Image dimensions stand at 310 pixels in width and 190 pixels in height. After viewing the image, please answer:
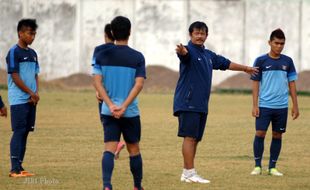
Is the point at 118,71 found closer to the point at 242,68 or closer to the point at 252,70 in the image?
the point at 242,68

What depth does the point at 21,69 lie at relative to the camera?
44.0 feet

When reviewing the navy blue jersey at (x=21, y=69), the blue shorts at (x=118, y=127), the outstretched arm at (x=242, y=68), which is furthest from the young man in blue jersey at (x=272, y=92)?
the blue shorts at (x=118, y=127)

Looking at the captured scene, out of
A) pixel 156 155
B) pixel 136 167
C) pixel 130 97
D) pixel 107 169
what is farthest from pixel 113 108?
pixel 156 155

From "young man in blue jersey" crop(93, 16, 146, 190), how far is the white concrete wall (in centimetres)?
4135

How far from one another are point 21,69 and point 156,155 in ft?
11.9

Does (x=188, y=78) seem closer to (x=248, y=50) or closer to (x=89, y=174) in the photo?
(x=89, y=174)

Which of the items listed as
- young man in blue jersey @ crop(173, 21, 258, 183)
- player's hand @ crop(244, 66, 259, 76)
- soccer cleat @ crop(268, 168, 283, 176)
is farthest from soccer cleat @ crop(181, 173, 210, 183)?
player's hand @ crop(244, 66, 259, 76)

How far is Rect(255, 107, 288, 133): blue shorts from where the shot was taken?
14.1 meters

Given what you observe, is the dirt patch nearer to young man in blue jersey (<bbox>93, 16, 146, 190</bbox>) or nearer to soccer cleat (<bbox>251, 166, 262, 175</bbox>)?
soccer cleat (<bbox>251, 166, 262, 175</bbox>)

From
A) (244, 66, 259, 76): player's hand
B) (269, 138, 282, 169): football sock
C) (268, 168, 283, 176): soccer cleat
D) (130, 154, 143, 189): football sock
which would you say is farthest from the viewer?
(269, 138, 282, 169): football sock

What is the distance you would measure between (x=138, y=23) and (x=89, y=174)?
39749 millimetres

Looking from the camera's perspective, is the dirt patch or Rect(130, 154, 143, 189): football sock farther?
the dirt patch

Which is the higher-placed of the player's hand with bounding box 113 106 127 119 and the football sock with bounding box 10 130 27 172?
the player's hand with bounding box 113 106 127 119

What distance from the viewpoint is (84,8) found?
52906 millimetres
